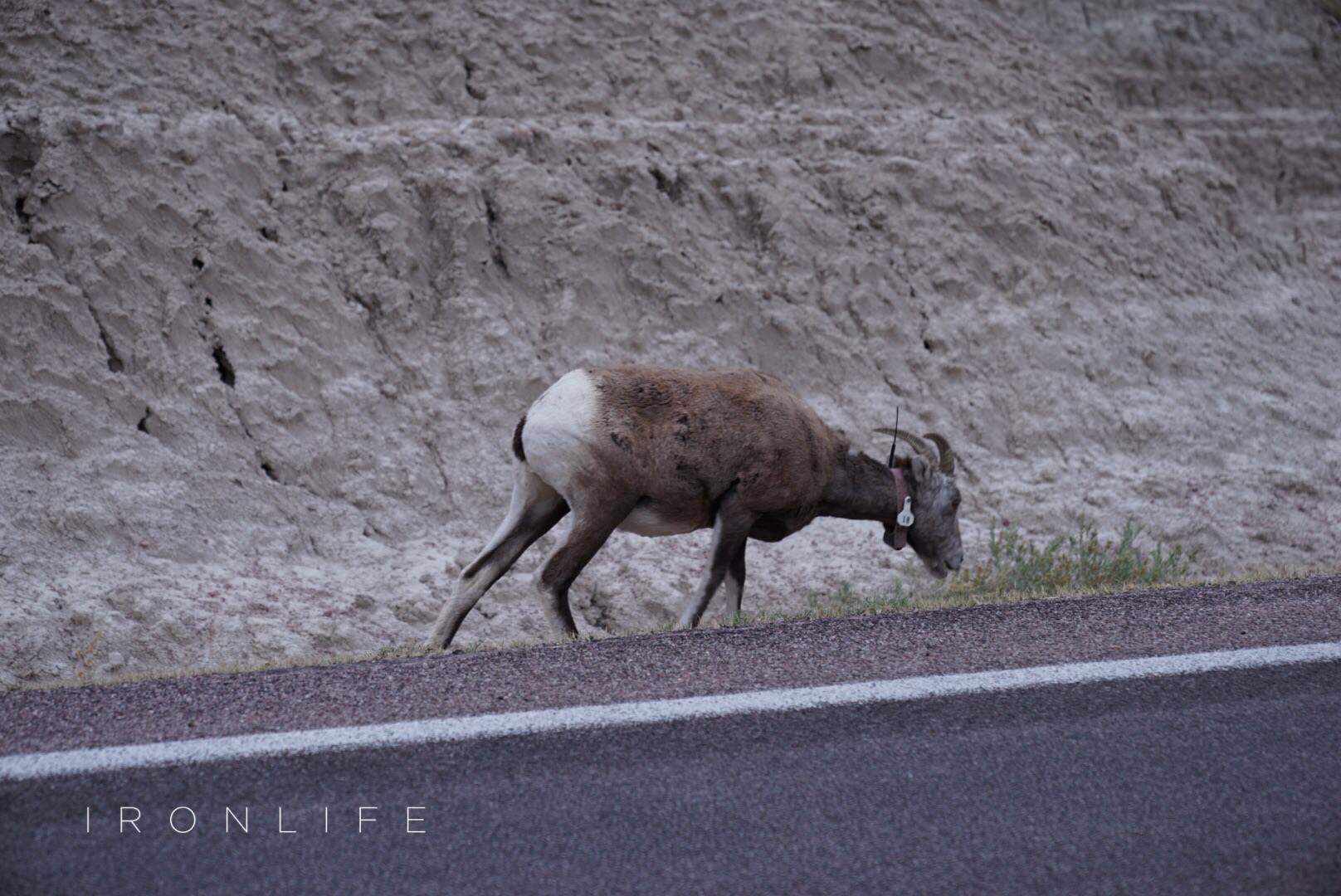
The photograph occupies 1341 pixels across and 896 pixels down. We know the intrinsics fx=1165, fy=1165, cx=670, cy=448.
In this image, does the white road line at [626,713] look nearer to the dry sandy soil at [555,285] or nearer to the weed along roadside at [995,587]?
the weed along roadside at [995,587]

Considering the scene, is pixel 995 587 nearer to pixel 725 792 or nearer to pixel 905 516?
pixel 905 516

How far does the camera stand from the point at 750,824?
3369 mm

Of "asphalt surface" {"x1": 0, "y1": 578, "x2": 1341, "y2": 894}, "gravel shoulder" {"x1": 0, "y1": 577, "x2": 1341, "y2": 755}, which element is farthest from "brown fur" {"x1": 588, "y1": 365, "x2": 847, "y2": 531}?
"asphalt surface" {"x1": 0, "y1": 578, "x2": 1341, "y2": 894}

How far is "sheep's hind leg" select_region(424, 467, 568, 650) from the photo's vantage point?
726cm

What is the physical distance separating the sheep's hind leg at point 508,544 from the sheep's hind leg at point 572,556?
45cm

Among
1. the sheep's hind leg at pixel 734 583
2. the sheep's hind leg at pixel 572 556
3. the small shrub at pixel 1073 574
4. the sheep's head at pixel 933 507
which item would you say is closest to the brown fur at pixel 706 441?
the sheep's hind leg at pixel 572 556

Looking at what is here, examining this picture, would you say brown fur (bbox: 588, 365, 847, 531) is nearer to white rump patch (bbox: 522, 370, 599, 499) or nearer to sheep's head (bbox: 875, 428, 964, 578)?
white rump patch (bbox: 522, 370, 599, 499)

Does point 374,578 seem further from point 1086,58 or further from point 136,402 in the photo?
point 1086,58

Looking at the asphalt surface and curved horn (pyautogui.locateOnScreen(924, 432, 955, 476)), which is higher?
the asphalt surface

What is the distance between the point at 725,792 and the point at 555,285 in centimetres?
886

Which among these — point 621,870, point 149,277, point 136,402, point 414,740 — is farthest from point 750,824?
point 149,277

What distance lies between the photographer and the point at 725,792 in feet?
11.8

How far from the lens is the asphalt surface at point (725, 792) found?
3084mm

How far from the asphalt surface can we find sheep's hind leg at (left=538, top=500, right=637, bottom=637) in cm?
197
